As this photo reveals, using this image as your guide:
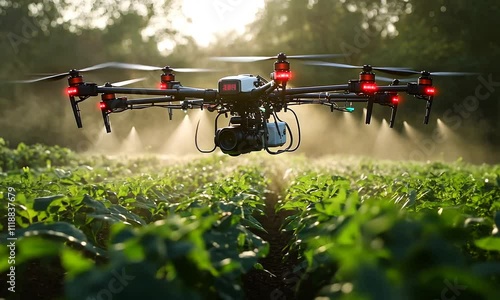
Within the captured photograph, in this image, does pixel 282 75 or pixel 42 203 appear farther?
pixel 282 75

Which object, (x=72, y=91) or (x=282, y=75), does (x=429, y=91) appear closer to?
(x=282, y=75)

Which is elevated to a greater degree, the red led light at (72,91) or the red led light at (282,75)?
the red led light at (282,75)

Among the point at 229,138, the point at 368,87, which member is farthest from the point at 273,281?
the point at 229,138

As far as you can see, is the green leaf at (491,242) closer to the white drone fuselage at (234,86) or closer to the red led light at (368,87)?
the red led light at (368,87)

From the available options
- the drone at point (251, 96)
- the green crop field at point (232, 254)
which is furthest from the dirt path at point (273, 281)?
the drone at point (251, 96)

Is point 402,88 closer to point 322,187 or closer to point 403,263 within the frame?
point 322,187

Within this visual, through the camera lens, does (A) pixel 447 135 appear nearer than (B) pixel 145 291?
No

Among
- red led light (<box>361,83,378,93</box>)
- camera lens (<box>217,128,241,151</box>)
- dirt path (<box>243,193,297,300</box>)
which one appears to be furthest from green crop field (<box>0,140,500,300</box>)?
camera lens (<box>217,128,241,151</box>)

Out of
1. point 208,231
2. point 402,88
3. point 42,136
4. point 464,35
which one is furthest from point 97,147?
point 208,231

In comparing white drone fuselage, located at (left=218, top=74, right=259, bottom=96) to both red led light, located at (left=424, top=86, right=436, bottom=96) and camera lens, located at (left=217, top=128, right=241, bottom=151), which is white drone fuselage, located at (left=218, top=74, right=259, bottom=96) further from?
red led light, located at (left=424, top=86, right=436, bottom=96)
